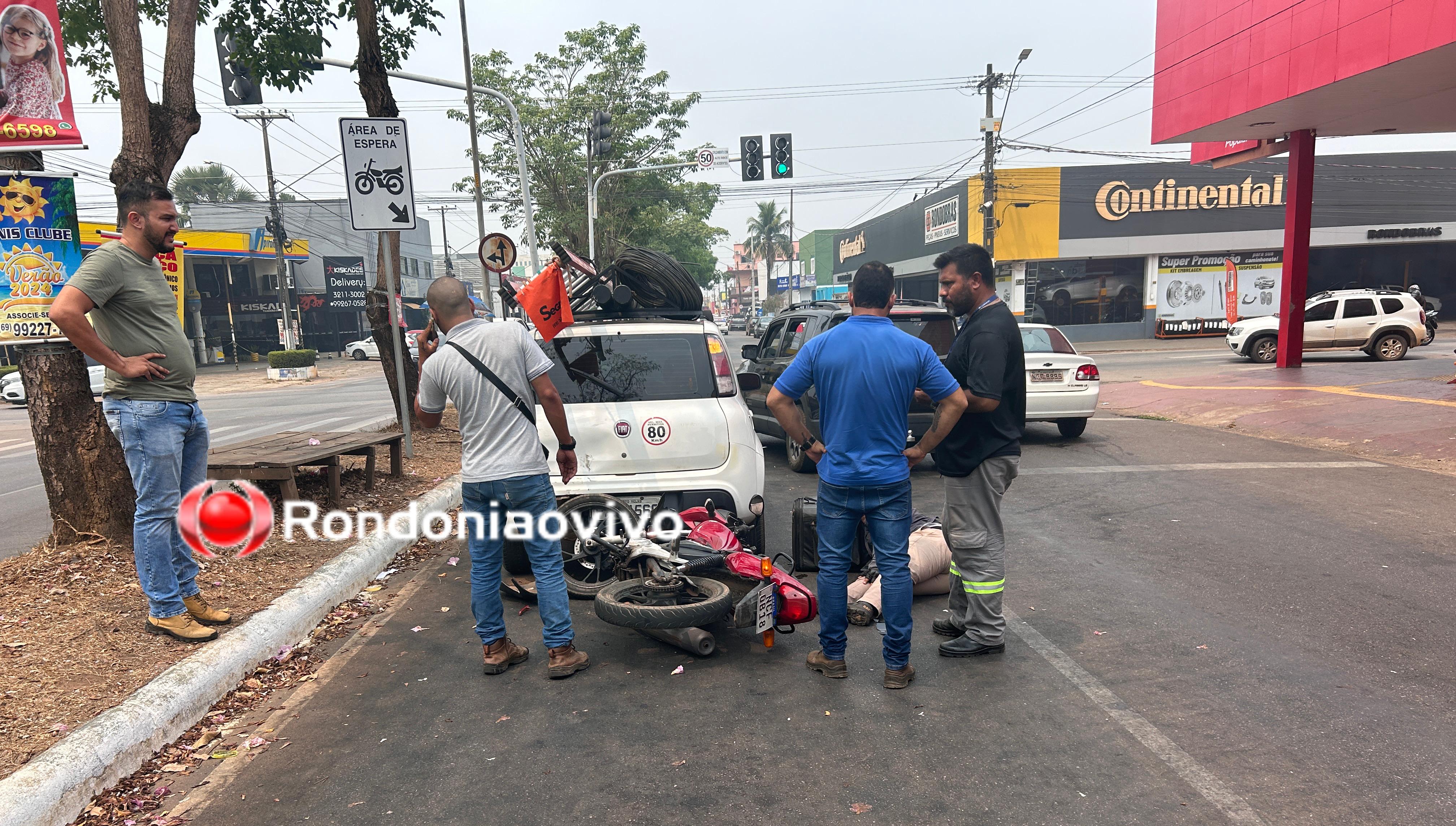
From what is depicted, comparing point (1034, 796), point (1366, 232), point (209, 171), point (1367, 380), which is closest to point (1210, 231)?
point (1366, 232)

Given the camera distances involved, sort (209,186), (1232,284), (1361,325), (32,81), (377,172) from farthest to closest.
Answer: (209,186)
(1232,284)
(1361,325)
(377,172)
(32,81)

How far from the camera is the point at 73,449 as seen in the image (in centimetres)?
493

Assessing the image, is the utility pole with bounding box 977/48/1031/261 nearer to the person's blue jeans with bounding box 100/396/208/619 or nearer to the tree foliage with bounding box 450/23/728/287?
the tree foliage with bounding box 450/23/728/287

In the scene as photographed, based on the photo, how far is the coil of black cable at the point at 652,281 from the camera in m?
6.73

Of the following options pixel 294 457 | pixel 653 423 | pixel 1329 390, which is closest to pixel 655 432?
pixel 653 423

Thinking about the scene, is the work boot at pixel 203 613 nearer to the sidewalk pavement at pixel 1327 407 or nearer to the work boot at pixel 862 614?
the work boot at pixel 862 614

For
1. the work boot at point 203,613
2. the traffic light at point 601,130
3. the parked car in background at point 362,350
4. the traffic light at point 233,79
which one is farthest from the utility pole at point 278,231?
the work boot at point 203,613

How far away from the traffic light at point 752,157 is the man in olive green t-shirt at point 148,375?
18951 mm

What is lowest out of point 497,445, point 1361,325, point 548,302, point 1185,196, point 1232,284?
point 1361,325

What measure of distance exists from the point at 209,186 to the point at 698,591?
87.5 metres

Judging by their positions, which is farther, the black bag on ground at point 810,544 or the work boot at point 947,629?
the black bag on ground at point 810,544

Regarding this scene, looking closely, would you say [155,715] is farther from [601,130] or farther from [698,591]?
[601,130]

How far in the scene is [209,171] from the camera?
7525 centimetres

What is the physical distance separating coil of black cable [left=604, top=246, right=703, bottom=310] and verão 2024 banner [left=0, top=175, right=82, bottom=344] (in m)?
3.52
